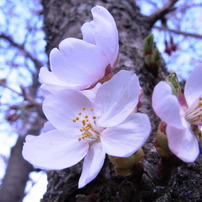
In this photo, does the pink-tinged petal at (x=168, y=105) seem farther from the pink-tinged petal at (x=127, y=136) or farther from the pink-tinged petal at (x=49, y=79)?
the pink-tinged petal at (x=49, y=79)

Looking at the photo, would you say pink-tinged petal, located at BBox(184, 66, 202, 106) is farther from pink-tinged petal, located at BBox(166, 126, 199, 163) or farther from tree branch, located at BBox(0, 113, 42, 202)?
tree branch, located at BBox(0, 113, 42, 202)

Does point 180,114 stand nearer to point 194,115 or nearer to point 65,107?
point 194,115

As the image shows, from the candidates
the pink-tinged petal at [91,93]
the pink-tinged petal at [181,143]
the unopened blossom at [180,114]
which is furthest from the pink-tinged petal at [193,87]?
the pink-tinged petal at [91,93]

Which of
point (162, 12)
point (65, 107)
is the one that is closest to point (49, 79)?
point (65, 107)

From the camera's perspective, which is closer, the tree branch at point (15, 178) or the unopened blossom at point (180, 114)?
the unopened blossom at point (180, 114)

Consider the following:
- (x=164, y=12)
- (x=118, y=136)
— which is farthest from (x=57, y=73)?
(x=164, y=12)

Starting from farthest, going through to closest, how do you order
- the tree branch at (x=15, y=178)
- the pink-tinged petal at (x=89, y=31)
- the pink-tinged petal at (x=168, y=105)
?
the tree branch at (x=15, y=178) < the pink-tinged petal at (x=89, y=31) < the pink-tinged petal at (x=168, y=105)
